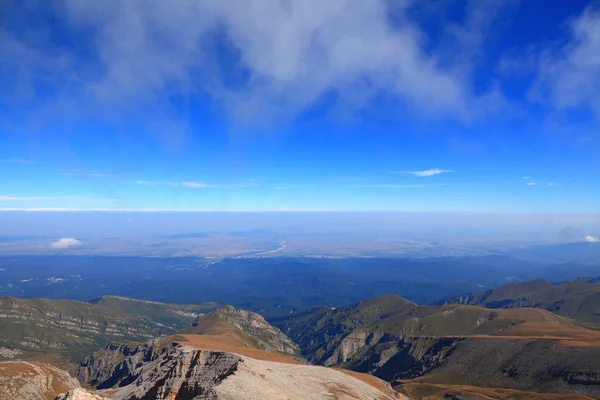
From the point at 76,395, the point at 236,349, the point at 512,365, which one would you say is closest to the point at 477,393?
the point at 512,365

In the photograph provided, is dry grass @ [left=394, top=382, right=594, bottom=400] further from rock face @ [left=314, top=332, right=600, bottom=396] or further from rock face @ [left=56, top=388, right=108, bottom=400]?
rock face @ [left=56, top=388, right=108, bottom=400]

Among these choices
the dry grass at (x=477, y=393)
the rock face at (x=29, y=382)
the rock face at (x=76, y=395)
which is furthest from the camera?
the dry grass at (x=477, y=393)

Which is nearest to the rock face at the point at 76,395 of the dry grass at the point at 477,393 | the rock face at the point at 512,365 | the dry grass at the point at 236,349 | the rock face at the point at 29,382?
the rock face at the point at 29,382

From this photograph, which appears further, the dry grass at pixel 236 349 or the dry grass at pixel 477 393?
A: the dry grass at pixel 236 349

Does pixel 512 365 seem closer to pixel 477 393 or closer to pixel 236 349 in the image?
pixel 477 393

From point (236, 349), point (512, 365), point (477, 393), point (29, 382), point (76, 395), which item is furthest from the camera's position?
point (512, 365)

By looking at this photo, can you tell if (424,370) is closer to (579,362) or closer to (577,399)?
(579,362)

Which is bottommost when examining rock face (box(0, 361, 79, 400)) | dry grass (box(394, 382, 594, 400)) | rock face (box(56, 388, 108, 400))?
dry grass (box(394, 382, 594, 400))

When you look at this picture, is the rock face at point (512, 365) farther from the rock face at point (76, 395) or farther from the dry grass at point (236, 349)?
the rock face at point (76, 395)

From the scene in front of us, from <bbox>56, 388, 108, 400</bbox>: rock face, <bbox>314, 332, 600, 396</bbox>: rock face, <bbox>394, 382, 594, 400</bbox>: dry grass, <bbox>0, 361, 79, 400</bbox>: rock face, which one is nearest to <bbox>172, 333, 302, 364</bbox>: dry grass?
<bbox>0, 361, 79, 400</bbox>: rock face

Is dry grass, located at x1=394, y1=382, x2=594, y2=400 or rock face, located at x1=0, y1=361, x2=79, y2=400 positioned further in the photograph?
dry grass, located at x1=394, y1=382, x2=594, y2=400
